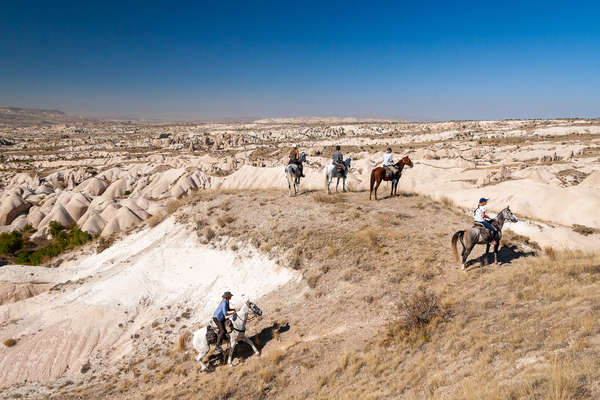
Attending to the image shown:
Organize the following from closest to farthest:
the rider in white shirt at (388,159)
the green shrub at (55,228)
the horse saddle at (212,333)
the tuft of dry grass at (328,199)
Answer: the horse saddle at (212,333) → the rider in white shirt at (388,159) → the tuft of dry grass at (328,199) → the green shrub at (55,228)

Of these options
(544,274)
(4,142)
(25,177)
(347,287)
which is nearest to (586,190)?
(544,274)

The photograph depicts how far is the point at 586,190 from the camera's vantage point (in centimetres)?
2555

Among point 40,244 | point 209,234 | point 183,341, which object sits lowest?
point 40,244

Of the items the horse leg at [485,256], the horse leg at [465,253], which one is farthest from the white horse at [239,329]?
the horse leg at [485,256]

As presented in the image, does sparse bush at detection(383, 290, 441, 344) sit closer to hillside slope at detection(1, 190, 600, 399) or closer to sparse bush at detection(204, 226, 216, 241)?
hillside slope at detection(1, 190, 600, 399)

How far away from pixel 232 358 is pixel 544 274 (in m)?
9.86

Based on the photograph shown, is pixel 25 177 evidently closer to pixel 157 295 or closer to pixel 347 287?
pixel 157 295

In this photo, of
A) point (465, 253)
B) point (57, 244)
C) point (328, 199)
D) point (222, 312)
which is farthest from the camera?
point (57, 244)

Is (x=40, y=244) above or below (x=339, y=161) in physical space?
below

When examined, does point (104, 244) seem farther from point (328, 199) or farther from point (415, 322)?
point (415, 322)

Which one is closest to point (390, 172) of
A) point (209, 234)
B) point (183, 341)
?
point (209, 234)

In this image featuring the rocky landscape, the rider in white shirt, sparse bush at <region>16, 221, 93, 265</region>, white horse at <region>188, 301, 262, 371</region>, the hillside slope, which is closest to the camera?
the hillside slope

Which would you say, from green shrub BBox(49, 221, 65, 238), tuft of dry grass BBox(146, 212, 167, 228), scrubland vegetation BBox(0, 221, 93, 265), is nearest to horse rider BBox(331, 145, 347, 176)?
tuft of dry grass BBox(146, 212, 167, 228)

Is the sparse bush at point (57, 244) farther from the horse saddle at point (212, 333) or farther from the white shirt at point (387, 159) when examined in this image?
the white shirt at point (387, 159)
